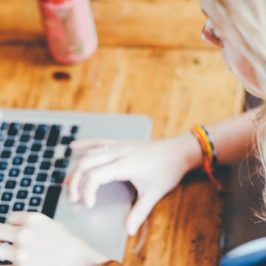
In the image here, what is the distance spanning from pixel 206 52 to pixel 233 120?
206mm

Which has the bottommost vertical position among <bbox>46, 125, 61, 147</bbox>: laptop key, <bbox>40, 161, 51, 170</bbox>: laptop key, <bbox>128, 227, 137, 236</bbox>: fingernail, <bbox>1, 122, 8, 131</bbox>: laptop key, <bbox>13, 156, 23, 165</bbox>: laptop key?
<bbox>1, 122, 8, 131</bbox>: laptop key

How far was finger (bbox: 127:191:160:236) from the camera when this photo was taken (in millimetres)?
1044

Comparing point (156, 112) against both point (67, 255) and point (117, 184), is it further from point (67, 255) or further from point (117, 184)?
point (67, 255)

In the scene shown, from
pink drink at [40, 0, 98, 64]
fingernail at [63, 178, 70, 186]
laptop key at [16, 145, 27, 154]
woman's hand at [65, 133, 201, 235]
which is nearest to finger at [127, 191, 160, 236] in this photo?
woman's hand at [65, 133, 201, 235]

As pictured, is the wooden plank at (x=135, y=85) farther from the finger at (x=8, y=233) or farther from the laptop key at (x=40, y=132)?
the finger at (x=8, y=233)

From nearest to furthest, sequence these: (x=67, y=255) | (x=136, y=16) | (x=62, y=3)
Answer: (x=67, y=255), (x=62, y=3), (x=136, y=16)

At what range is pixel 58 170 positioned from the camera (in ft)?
3.67

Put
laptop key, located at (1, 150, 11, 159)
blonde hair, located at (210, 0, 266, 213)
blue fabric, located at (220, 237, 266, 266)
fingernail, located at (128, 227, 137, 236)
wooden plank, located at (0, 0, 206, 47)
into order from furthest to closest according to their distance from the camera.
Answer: wooden plank, located at (0, 0, 206, 47)
laptop key, located at (1, 150, 11, 159)
fingernail, located at (128, 227, 137, 236)
blue fabric, located at (220, 237, 266, 266)
blonde hair, located at (210, 0, 266, 213)

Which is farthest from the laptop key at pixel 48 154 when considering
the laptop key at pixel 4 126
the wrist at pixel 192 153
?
the wrist at pixel 192 153

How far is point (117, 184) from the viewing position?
111 cm

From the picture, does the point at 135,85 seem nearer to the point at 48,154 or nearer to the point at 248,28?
the point at 48,154

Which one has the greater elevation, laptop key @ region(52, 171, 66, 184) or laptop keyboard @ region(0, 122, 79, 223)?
laptop key @ region(52, 171, 66, 184)

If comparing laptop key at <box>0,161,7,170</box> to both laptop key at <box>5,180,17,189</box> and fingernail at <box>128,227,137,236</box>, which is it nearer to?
laptop key at <box>5,180,17,189</box>

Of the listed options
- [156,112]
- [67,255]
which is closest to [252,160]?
[156,112]
